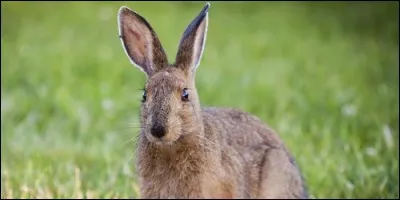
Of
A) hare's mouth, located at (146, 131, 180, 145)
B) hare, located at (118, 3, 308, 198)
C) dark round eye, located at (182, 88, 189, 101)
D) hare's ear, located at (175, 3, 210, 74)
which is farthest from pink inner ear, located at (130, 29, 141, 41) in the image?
hare's mouth, located at (146, 131, 180, 145)

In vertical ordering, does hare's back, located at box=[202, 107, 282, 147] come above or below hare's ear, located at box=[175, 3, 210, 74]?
below

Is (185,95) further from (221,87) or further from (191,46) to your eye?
(221,87)

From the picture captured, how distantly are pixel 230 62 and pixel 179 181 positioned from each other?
3.81 metres

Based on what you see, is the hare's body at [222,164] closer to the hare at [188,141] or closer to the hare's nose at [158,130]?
the hare at [188,141]

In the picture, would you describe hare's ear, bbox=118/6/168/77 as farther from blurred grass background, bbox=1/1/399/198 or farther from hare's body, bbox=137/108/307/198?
blurred grass background, bbox=1/1/399/198

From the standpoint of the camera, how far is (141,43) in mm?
4766

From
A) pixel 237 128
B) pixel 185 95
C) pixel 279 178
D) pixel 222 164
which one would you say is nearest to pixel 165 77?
pixel 185 95

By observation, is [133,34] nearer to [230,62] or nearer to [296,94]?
[296,94]

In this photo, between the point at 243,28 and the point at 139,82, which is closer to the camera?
the point at 139,82

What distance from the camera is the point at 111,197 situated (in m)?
5.61

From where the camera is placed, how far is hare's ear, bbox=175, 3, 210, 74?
15.2 ft

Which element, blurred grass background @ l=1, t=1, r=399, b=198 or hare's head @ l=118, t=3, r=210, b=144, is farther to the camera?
blurred grass background @ l=1, t=1, r=399, b=198


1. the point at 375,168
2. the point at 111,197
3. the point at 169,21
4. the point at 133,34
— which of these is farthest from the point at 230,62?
A: the point at 133,34

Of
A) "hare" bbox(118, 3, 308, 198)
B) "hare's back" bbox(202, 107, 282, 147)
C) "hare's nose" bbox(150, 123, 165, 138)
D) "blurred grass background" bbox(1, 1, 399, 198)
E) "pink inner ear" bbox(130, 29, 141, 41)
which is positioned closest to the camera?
"hare's nose" bbox(150, 123, 165, 138)
